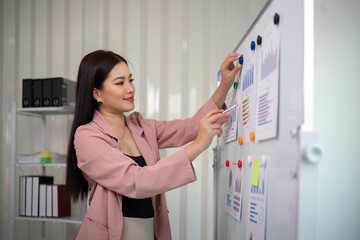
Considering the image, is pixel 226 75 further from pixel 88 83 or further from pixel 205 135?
pixel 88 83

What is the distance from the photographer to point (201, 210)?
2.82 m

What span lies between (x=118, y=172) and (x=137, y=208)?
0.26 metres

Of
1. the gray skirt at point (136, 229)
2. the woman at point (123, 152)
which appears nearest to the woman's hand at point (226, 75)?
the woman at point (123, 152)

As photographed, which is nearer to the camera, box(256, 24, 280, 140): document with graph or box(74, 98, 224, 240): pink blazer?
box(256, 24, 280, 140): document with graph

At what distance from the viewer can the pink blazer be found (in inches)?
52.9

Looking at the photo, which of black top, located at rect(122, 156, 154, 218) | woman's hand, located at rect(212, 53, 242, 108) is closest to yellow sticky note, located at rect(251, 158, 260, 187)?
woman's hand, located at rect(212, 53, 242, 108)

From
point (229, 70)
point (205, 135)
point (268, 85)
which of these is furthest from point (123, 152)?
point (268, 85)

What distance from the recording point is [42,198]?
2768 mm

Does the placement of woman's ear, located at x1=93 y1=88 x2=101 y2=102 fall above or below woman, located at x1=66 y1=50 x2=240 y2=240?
above

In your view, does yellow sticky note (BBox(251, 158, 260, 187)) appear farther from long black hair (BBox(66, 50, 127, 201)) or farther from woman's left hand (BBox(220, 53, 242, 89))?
long black hair (BBox(66, 50, 127, 201))

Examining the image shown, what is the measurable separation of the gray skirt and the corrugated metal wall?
1.30 metres

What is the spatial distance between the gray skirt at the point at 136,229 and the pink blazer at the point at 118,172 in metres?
0.06

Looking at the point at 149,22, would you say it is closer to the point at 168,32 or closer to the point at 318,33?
the point at 168,32

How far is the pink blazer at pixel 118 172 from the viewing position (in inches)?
52.9
